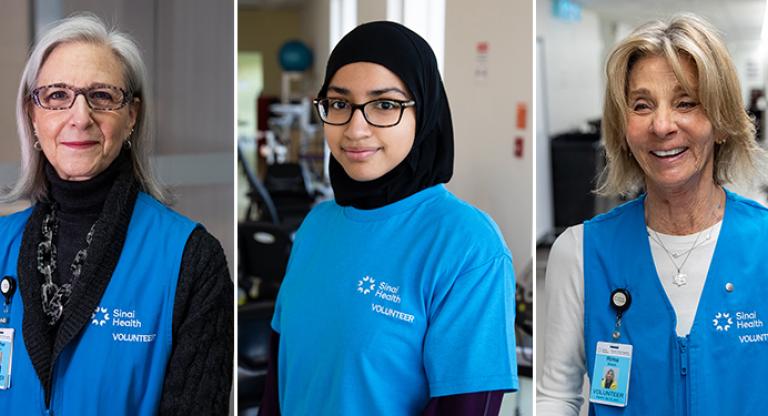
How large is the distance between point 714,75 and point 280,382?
1.12 meters

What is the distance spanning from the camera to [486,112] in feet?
10.9

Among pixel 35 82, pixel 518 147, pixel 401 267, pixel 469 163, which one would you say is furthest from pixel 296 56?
pixel 401 267

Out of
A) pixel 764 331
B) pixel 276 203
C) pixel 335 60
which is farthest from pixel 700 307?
pixel 276 203

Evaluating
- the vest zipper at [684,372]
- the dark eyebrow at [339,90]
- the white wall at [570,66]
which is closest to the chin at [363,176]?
the dark eyebrow at [339,90]

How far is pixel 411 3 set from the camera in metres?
1.88

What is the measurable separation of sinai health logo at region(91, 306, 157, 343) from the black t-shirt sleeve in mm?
73

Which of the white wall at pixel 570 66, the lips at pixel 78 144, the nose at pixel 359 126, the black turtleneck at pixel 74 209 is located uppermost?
the white wall at pixel 570 66

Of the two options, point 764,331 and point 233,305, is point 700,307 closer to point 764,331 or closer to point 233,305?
point 764,331

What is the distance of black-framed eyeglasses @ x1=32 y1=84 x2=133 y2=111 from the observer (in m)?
1.71

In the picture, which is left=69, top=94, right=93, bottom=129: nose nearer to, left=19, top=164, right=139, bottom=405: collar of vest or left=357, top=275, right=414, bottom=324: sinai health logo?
left=19, top=164, right=139, bottom=405: collar of vest

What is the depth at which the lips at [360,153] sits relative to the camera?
155 centimetres

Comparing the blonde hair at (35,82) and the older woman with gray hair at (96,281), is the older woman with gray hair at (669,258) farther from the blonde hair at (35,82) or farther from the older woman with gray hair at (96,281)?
the blonde hair at (35,82)

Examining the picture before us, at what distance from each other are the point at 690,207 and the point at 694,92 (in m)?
0.27

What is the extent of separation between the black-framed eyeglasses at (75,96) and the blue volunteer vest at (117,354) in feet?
1.04
